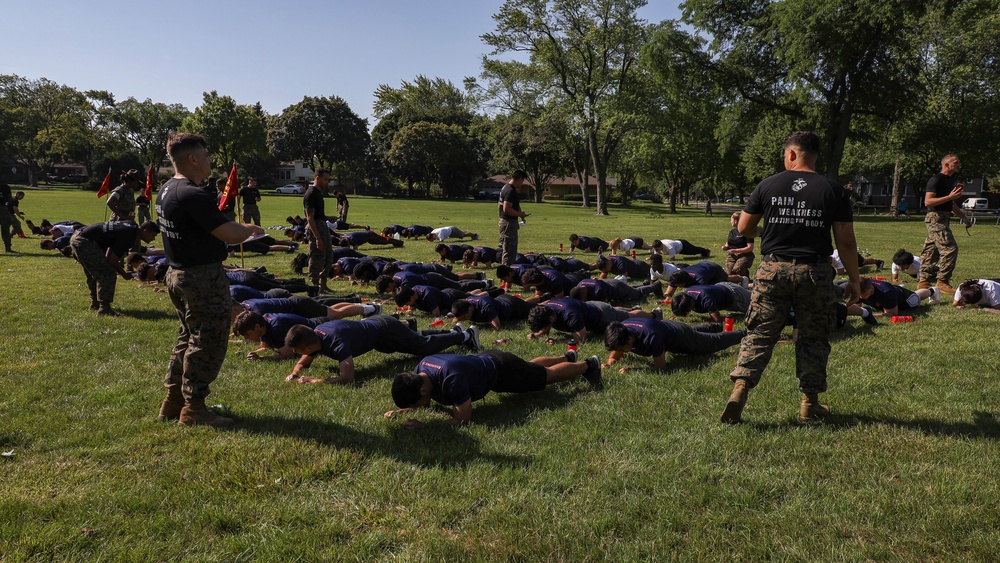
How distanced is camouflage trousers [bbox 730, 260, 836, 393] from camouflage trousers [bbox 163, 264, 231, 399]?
459cm

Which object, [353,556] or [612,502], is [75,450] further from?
[612,502]

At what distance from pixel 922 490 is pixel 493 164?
74444 millimetres

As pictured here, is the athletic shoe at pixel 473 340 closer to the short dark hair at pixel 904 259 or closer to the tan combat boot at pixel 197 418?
the tan combat boot at pixel 197 418

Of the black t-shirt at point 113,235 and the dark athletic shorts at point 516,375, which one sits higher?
the black t-shirt at point 113,235

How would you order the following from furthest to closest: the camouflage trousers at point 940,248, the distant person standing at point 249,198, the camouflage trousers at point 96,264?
the distant person standing at point 249,198 < the camouflage trousers at point 940,248 < the camouflage trousers at point 96,264

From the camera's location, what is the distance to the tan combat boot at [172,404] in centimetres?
538

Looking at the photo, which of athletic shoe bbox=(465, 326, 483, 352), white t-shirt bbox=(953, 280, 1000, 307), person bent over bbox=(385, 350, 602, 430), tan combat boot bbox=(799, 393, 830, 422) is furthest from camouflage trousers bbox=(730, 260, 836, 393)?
white t-shirt bbox=(953, 280, 1000, 307)

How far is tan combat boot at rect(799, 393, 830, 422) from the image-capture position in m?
5.25

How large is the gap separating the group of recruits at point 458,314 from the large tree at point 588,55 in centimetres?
3296

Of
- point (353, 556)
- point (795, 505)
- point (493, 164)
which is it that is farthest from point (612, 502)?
point (493, 164)

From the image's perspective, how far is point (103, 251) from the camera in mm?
9570

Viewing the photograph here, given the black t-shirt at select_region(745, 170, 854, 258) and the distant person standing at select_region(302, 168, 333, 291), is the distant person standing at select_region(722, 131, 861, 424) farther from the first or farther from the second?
the distant person standing at select_region(302, 168, 333, 291)

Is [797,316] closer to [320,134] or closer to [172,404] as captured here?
[172,404]

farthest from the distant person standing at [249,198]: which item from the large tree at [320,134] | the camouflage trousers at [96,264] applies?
the large tree at [320,134]
